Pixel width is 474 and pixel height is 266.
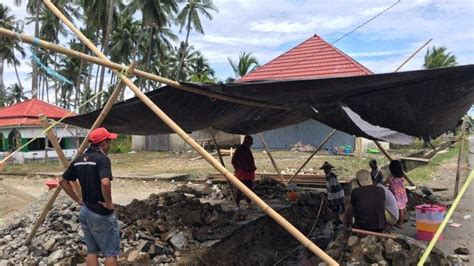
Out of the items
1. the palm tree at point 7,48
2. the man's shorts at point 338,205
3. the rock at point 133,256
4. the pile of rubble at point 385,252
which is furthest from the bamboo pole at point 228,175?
the palm tree at point 7,48

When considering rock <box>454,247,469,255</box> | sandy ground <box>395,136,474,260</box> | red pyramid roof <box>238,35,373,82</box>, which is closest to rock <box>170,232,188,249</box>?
sandy ground <box>395,136,474,260</box>

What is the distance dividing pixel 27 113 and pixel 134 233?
22169 millimetres

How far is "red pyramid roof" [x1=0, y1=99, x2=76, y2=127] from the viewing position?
24.4 metres

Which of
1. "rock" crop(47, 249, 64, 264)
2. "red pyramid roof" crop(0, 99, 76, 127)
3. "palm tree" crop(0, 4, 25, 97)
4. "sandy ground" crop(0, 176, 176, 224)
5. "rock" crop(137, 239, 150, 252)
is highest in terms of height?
"palm tree" crop(0, 4, 25, 97)

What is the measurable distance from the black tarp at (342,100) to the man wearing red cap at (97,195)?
1326 mm

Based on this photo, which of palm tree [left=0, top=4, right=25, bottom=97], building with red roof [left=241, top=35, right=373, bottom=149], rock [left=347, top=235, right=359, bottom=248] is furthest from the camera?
palm tree [left=0, top=4, right=25, bottom=97]

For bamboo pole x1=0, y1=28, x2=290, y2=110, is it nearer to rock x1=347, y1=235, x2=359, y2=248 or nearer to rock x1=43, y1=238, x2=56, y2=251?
rock x1=347, y1=235, x2=359, y2=248

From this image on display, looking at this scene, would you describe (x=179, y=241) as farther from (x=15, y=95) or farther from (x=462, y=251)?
(x=15, y=95)

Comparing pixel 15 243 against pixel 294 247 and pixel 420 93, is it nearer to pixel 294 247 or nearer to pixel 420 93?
pixel 294 247

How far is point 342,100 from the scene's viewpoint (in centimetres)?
505

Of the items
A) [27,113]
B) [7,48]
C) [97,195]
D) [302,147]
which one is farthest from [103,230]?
[7,48]

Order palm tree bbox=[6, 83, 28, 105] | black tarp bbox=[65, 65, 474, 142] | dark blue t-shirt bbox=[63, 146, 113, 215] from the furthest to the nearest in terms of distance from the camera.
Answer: palm tree bbox=[6, 83, 28, 105], black tarp bbox=[65, 65, 474, 142], dark blue t-shirt bbox=[63, 146, 113, 215]

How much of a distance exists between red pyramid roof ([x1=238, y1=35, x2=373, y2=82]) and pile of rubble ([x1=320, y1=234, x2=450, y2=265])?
7021 mm

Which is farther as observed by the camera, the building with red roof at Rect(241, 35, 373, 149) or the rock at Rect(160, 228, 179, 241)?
the building with red roof at Rect(241, 35, 373, 149)
